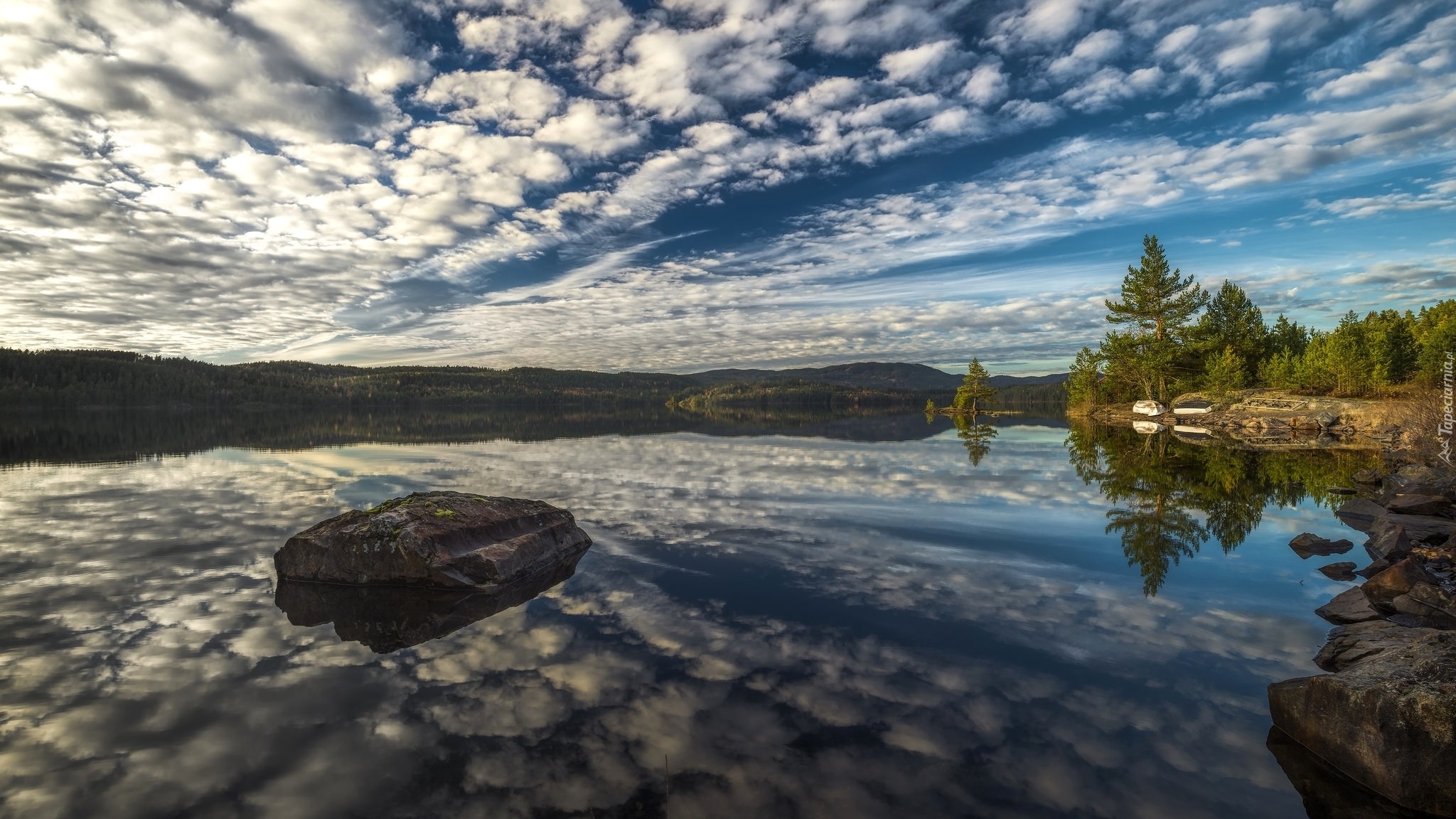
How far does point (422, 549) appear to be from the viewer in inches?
427

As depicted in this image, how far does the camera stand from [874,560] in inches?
492

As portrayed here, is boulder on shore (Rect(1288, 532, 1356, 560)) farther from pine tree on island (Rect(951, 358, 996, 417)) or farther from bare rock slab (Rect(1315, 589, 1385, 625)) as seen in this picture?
pine tree on island (Rect(951, 358, 996, 417))

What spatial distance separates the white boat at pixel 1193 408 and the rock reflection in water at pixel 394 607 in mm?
80991

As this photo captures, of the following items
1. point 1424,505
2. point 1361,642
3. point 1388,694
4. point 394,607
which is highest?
point 1388,694

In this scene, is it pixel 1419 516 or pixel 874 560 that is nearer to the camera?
pixel 874 560

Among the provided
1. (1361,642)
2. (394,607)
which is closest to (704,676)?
(394,607)

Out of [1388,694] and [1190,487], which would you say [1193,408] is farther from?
[1388,694]

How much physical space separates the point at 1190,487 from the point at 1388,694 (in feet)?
63.0

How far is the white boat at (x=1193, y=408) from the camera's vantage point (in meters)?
69.4

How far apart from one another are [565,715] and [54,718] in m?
5.39

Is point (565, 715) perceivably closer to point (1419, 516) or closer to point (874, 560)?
point (874, 560)

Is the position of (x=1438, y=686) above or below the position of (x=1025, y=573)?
above

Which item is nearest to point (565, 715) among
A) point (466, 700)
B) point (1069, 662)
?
point (466, 700)

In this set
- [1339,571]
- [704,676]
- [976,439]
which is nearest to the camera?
[704,676]
